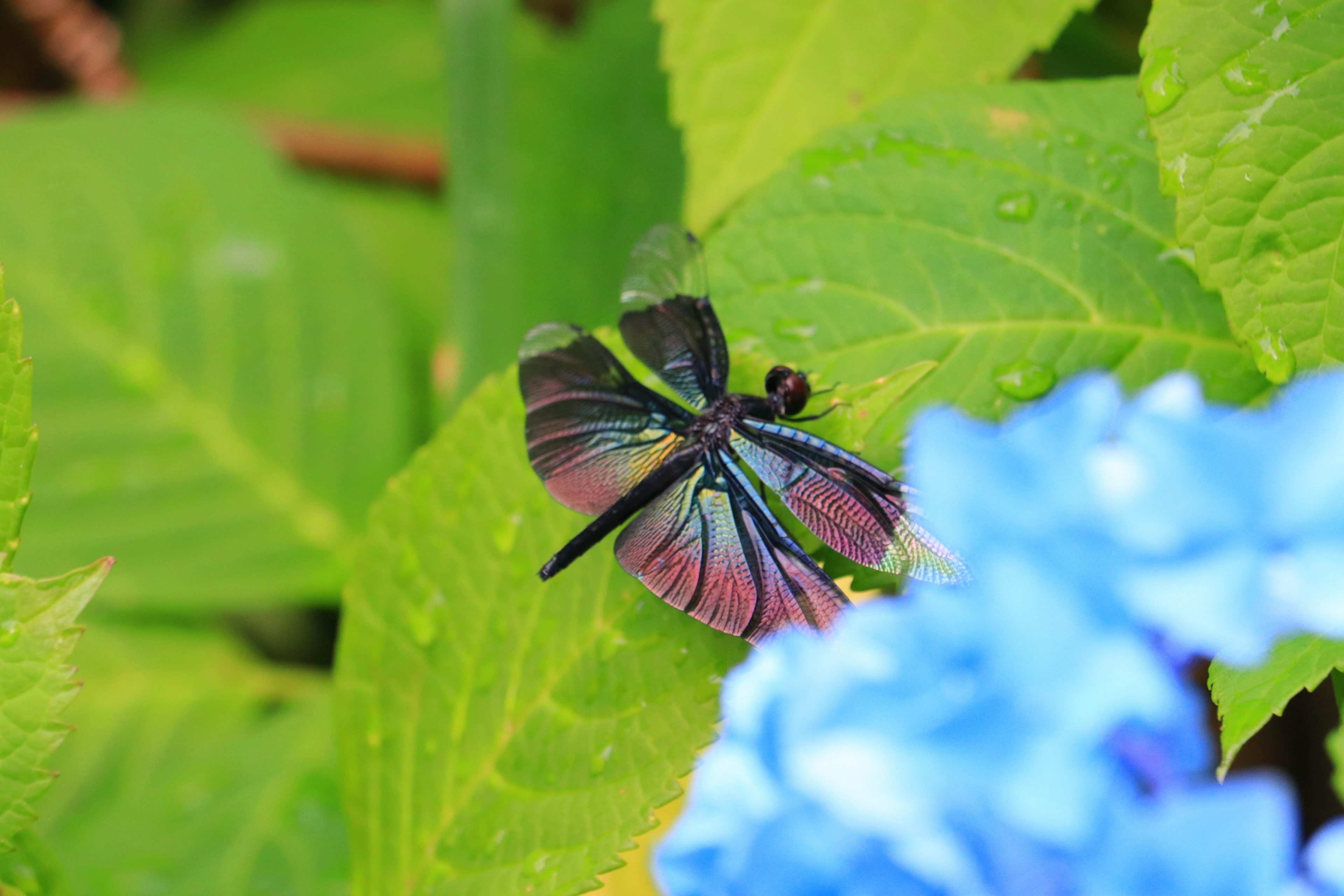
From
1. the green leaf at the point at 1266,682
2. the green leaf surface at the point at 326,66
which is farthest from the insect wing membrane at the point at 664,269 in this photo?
the green leaf surface at the point at 326,66

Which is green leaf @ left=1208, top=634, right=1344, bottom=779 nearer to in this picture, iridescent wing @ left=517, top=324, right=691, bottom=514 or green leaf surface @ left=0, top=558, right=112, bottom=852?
iridescent wing @ left=517, top=324, right=691, bottom=514

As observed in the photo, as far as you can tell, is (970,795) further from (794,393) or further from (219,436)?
(219,436)

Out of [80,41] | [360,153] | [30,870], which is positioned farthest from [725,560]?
[80,41]

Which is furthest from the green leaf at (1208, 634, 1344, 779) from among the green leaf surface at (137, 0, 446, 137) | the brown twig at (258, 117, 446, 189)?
the green leaf surface at (137, 0, 446, 137)

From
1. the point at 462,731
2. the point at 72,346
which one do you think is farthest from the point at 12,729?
the point at 72,346

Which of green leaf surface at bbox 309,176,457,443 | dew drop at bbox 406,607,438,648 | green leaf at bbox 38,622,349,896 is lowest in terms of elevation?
green leaf at bbox 38,622,349,896
